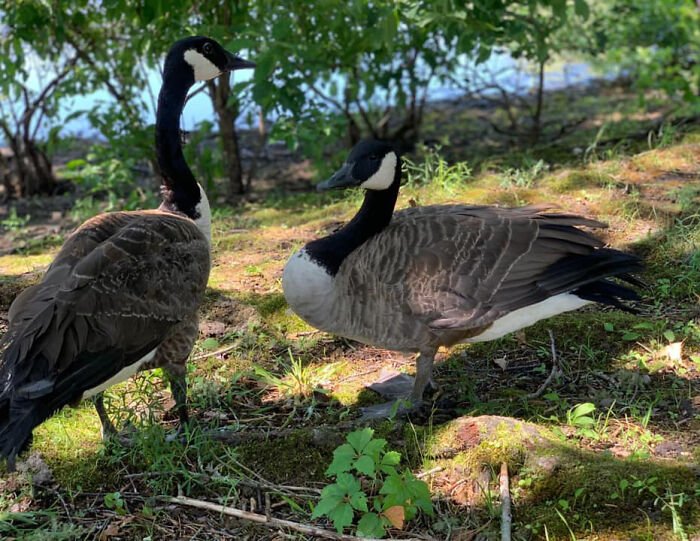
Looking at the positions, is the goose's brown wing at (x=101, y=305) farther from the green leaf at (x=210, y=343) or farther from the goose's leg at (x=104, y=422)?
the green leaf at (x=210, y=343)

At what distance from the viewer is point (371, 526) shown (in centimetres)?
307

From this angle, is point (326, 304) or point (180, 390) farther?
→ point (326, 304)

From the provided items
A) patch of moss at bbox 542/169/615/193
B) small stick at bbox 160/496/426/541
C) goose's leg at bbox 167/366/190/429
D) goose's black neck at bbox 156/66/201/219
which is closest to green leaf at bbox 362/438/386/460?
small stick at bbox 160/496/426/541

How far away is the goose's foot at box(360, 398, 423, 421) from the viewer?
12.9 feet

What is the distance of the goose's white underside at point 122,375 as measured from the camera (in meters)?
3.43

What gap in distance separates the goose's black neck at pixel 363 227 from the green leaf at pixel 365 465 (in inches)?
54.8

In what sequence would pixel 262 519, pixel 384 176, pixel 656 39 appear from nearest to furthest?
pixel 262 519 → pixel 384 176 → pixel 656 39

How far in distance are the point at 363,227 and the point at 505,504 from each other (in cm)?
181

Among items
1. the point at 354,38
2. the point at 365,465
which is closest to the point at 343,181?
the point at 365,465

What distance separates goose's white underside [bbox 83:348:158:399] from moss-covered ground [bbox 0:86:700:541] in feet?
1.10

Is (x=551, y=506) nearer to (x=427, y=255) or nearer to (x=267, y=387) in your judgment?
(x=427, y=255)

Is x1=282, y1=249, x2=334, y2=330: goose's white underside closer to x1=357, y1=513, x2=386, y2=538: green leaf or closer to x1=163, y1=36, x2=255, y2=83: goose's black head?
x1=357, y1=513, x2=386, y2=538: green leaf

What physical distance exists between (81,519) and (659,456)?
270 cm

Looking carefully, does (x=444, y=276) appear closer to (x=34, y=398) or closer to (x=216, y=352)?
(x=216, y=352)
